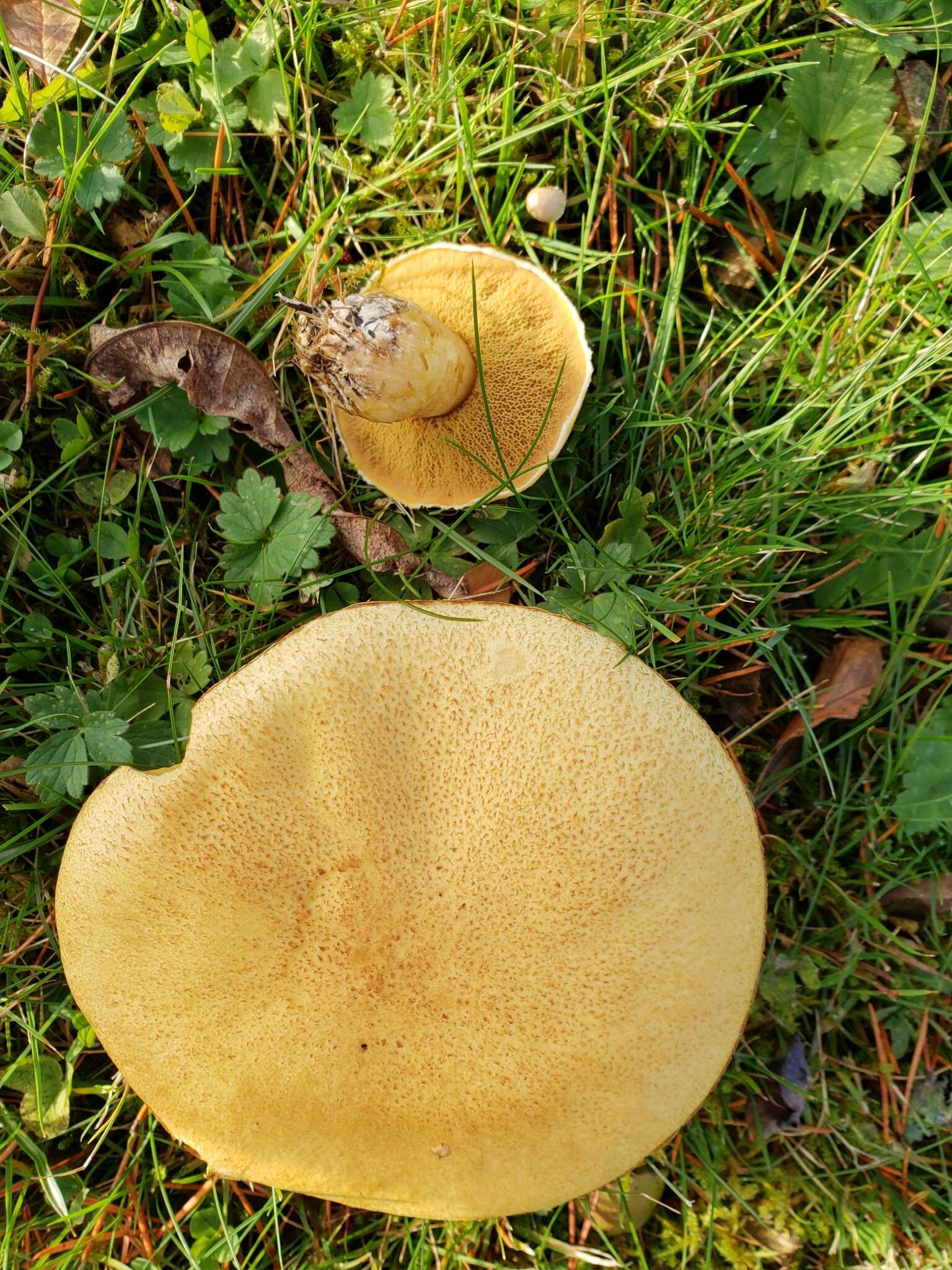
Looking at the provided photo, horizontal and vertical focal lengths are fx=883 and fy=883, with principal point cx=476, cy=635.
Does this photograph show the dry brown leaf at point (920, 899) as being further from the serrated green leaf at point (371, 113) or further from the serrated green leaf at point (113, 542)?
the serrated green leaf at point (371, 113)

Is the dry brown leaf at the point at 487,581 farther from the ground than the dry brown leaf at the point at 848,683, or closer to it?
farther from the ground

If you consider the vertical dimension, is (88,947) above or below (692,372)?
below

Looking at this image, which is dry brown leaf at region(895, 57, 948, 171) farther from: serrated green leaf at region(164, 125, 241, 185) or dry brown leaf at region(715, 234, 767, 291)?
serrated green leaf at region(164, 125, 241, 185)

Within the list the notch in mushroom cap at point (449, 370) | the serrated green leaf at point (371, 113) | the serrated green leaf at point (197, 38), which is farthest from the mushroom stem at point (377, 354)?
the serrated green leaf at point (197, 38)

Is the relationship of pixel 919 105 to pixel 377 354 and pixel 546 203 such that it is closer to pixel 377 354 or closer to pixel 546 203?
pixel 546 203

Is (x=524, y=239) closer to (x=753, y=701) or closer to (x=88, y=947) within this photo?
(x=753, y=701)

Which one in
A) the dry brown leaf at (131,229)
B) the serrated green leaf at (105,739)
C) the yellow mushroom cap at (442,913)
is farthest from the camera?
the dry brown leaf at (131,229)

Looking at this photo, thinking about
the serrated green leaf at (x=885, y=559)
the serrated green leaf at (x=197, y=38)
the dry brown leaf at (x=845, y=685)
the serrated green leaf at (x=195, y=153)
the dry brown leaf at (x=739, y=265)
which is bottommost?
the dry brown leaf at (x=845, y=685)

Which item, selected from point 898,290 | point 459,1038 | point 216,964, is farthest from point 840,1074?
point 898,290
